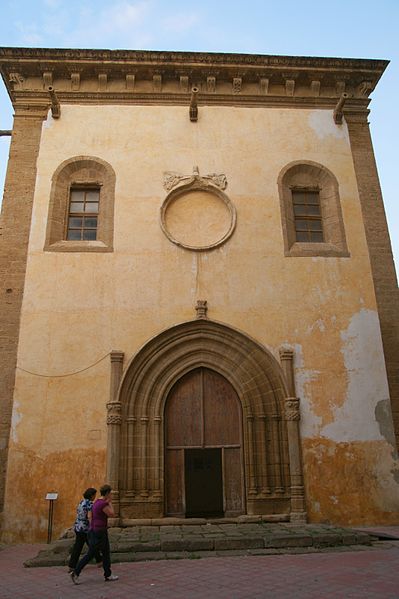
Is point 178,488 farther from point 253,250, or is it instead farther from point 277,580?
point 253,250

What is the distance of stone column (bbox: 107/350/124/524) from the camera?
30.8 ft

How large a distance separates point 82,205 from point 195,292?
3.53m

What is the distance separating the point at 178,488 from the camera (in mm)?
9758

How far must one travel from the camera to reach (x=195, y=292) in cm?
1075

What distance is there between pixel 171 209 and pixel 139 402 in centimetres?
447

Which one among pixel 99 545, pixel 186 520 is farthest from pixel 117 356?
pixel 99 545

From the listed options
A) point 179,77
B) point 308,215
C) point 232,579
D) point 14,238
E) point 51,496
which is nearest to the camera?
point 232,579

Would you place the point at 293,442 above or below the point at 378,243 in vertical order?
below

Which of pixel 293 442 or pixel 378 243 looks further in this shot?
pixel 378 243

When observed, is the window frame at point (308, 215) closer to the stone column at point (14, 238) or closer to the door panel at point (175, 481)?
the door panel at point (175, 481)

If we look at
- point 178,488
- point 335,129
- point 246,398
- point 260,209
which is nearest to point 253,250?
point 260,209

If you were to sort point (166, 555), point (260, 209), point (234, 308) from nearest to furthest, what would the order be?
point (166, 555) → point (234, 308) → point (260, 209)

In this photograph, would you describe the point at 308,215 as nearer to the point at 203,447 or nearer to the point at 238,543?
the point at 203,447

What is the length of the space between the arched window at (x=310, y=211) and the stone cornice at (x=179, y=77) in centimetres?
200
